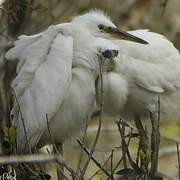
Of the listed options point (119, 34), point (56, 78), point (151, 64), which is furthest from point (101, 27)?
point (56, 78)

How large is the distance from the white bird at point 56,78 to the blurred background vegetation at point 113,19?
0.62ft

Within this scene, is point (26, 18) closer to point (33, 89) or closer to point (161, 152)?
point (33, 89)

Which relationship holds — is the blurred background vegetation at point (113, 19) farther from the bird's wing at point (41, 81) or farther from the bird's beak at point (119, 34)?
the bird's beak at point (119, 34)

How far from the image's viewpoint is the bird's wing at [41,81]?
3.97 meters

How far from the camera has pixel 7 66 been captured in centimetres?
464

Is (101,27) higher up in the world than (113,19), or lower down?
higher up

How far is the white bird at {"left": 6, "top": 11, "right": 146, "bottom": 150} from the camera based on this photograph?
3979mm

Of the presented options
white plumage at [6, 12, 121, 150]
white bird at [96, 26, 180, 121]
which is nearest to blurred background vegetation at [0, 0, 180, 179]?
white plumage at [6, 12, 121, 150]

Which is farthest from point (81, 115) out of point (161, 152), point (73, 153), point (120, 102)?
point (73, 153)

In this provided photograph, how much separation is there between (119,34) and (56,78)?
17.4 inches

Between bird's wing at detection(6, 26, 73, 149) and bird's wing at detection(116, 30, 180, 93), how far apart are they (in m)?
0.28

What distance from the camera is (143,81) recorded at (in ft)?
13.6

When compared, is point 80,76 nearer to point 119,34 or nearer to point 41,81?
point 41,81

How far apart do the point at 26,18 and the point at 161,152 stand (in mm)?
1583
